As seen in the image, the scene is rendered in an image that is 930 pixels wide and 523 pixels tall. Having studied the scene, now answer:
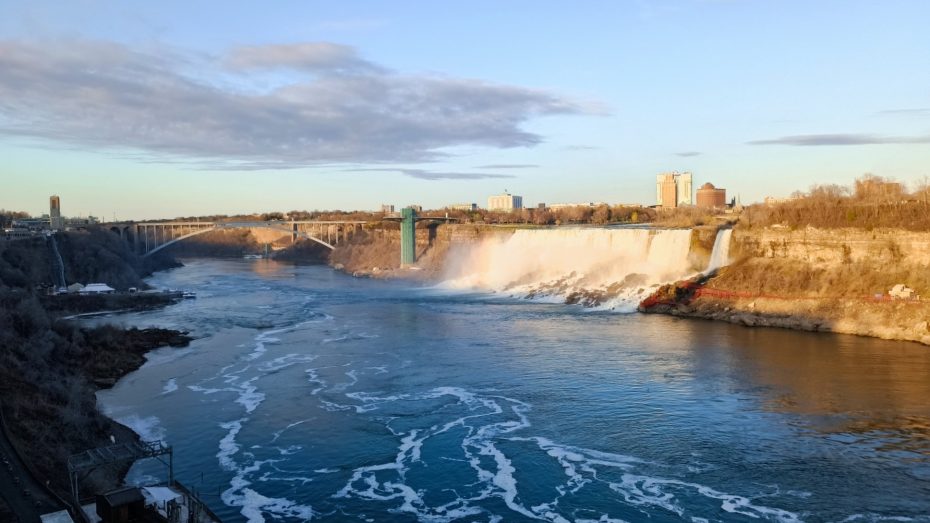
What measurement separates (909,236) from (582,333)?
45.1 feet

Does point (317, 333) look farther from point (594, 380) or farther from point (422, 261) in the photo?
point (422, 261)

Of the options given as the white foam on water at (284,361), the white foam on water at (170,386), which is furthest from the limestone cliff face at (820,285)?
the white foam on water at (170,386)

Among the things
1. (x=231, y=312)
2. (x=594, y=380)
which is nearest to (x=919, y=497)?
(x=594, y=380)

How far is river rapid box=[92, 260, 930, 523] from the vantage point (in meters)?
11.4

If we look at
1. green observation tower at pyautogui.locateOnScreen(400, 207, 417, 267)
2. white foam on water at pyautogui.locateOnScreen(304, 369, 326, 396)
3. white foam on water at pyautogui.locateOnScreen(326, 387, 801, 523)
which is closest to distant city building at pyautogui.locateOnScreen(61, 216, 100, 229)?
green observation tower at pyautogui.locateOnScreen(400, 207, 417, 267)

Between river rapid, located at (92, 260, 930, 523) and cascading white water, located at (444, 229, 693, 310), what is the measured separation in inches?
313

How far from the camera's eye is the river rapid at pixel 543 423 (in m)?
11.4

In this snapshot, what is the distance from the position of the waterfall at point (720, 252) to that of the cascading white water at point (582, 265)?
1.14 m

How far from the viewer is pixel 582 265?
134 feet

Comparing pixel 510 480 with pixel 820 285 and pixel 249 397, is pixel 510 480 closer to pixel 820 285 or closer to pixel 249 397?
pixel 249 397

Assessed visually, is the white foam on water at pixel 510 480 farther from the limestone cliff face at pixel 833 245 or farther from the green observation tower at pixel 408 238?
the green observation tower at pixel 408 238

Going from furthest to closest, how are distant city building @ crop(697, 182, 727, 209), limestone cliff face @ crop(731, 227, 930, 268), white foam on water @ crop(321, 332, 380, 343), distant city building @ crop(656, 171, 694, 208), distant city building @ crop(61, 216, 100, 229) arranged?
distant city building @ crop(656, 171, 694, 208)
distant city building @ crop(697, 182, 727, 209)
distant city building @ crop(61, 216, 100, 229)
limestone cliff face @ crop(731, 227, 930, 268)
white foam on water @ crop(321, 332, 380, 343)

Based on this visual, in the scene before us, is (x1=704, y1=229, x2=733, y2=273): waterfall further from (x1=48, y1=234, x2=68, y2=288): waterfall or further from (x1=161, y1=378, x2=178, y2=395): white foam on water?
(x1=48, y1=234, x2=68, y2=288): waterfall

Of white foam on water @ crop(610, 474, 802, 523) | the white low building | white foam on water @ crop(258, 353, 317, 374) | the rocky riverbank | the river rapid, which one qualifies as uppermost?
the white low building
